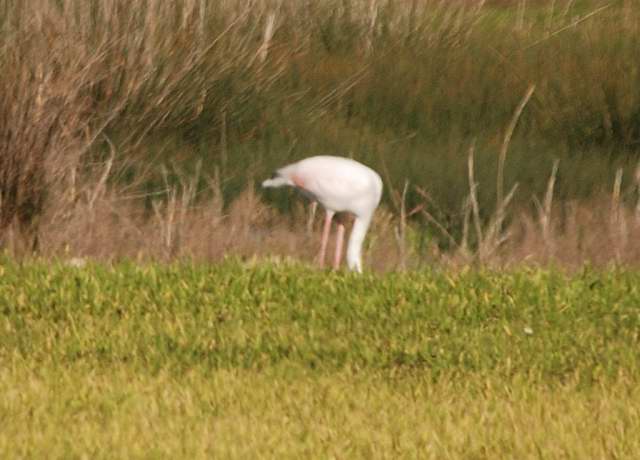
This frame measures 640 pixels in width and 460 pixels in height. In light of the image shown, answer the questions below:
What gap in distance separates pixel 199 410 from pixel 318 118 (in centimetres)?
670

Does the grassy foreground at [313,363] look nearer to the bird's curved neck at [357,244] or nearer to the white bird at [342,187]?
the bird's curved neck at [357,244]

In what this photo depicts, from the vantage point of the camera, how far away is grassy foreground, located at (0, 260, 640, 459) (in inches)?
197

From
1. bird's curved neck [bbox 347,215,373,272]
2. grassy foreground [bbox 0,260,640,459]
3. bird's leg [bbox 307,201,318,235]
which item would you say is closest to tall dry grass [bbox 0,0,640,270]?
bird's leg [bbox 307,201,318,235]

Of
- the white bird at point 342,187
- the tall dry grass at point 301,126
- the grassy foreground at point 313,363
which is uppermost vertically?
the grassy foreground at point 313,363

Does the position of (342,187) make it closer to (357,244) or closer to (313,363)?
(357,244)

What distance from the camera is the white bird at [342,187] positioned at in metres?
8.35

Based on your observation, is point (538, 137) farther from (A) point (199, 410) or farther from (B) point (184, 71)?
(A) point (199, 410)

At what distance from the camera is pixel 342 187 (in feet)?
27.5

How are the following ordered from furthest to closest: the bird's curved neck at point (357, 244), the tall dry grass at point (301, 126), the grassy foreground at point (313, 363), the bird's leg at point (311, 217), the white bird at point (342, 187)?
1. the bird's leg at point (311, 217)
2. the tall dry grass at point (301, 126)
3. the white bird at point (342, 187)
4. the bird's curved neck at point (357, 244)
5. the grassy foreground at point (313, 363)

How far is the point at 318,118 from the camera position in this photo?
11859 millimetres

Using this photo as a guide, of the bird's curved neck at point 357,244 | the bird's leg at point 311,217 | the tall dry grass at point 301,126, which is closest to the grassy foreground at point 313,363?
the bird's curved neck at point 357,244

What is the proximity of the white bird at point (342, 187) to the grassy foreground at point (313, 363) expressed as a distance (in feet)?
3.49

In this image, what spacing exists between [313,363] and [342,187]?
7.93 feet

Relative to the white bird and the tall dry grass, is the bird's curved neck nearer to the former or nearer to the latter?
the white bird
